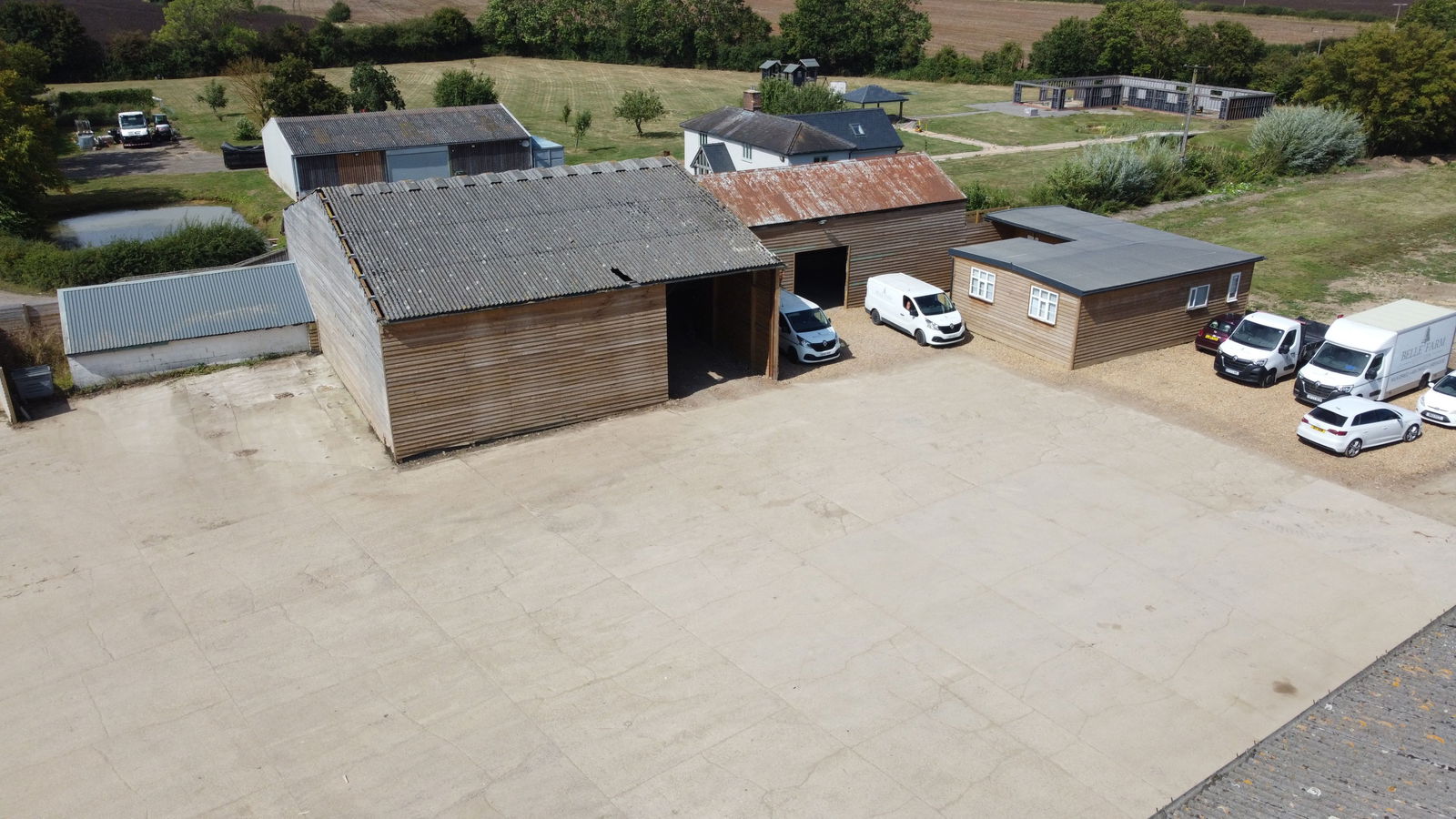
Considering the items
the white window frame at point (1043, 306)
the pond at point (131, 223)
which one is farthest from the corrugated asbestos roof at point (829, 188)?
→ the pond at point (131, 223)

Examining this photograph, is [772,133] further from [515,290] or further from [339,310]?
[515,290]

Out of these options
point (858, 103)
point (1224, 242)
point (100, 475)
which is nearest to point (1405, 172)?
point (1224, 242)

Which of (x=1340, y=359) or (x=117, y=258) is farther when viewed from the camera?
(x=117, y=258)

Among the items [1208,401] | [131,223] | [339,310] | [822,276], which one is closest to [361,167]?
[131,223]

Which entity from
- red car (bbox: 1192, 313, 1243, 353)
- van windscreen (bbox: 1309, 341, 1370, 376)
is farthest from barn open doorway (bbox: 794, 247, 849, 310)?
van windscreen (bbox: 1309, 341, 1370, 376)

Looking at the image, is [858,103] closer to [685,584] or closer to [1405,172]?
[1405,172]

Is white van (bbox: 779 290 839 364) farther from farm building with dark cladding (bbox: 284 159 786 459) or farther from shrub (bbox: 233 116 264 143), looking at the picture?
shrub (bbox: 233 116 264 143)

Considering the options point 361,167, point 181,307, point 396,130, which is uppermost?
point 396,130
